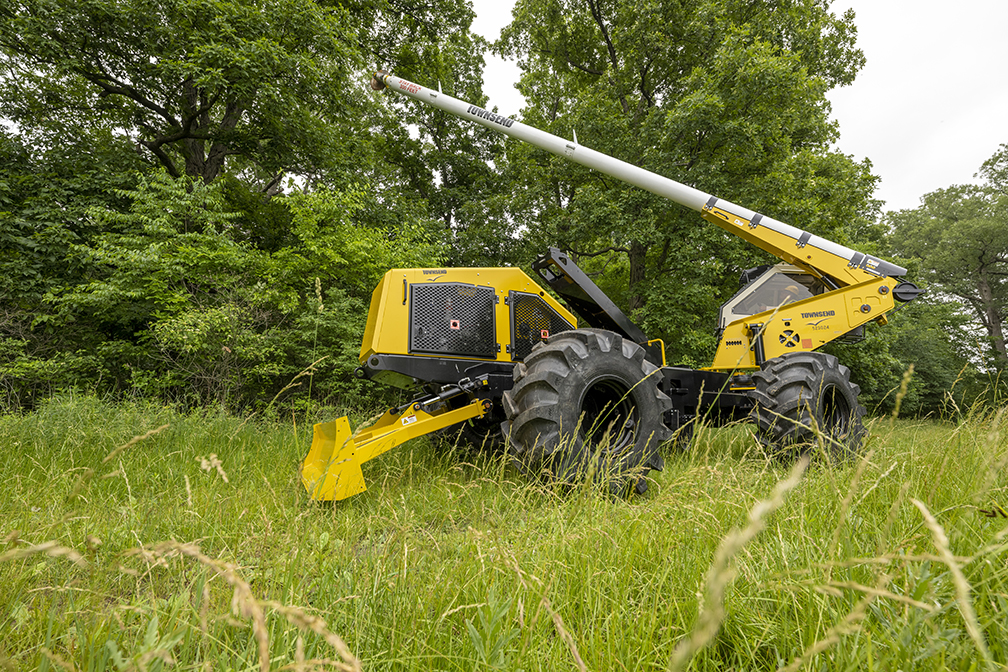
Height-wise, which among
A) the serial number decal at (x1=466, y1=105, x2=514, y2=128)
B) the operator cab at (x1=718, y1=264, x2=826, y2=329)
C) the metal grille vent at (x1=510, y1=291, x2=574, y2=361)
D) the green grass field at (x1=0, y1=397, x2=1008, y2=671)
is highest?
the serial number decal at (x1=466, y1=105, x2=514, y2=128)

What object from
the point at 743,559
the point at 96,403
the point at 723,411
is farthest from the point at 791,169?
the point at 96,403

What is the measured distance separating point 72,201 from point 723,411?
10.4 meters

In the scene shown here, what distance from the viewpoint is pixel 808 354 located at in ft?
13.5

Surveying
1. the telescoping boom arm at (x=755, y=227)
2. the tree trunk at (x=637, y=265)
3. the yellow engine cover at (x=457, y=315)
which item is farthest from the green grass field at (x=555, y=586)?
the tree trunk at (x=637, y=265)

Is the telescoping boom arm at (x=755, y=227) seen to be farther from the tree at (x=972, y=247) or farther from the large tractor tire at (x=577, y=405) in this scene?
the tree at (x=972, y=247)

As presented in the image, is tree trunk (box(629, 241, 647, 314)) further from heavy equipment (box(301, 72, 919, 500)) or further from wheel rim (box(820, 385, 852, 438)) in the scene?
wheel rim (box(820, 385, 852, 438))

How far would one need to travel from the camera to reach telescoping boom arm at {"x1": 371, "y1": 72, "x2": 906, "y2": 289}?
185 inches

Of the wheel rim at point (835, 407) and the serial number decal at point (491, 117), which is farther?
the serial number decal at point (491, 117)

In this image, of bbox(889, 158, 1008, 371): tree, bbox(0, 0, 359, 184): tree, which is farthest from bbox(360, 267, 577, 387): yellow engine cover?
bbox(889, 158, 1008, 371): tree

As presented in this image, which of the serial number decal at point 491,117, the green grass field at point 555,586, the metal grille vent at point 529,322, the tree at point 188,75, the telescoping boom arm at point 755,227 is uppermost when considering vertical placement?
the tree at point 188,75

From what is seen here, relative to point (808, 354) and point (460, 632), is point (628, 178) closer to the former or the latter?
point (808, 354)

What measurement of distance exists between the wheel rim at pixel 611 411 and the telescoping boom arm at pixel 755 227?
9.90ft

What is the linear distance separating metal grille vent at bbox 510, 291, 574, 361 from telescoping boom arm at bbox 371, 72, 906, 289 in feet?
8.45

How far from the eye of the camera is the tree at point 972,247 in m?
21.1
